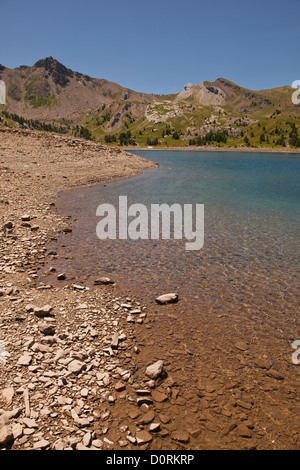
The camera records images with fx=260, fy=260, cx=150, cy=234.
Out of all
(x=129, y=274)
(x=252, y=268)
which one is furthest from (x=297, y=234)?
(x=129, y=274)

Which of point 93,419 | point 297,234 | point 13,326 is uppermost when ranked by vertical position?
point 297,234

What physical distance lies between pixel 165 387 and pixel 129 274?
7842 mm

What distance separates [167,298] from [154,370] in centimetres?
450

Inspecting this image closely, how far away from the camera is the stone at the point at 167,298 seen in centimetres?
1248

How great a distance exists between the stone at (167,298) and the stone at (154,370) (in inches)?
161

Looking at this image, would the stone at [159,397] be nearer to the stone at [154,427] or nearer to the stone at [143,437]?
the stone at [154,427]

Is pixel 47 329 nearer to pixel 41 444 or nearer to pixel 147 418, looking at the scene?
pixel 41 444

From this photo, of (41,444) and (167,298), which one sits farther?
(167,298)

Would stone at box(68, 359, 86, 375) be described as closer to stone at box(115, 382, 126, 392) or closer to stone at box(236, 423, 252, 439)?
stone at box(115, 382, 126, 392)

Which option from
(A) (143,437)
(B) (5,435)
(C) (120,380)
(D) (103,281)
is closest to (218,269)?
(D) (103,281)

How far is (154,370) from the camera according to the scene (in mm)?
8305

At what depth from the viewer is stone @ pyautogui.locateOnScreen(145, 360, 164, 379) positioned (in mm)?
8211
